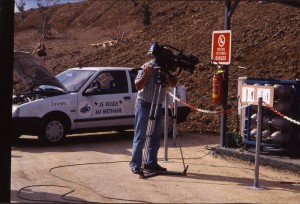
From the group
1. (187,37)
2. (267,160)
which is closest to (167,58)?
(267,160)

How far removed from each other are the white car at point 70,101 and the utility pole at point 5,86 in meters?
5.66

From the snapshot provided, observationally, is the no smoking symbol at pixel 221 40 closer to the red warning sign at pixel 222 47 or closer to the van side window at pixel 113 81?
the red warning sign at pixel 222 47

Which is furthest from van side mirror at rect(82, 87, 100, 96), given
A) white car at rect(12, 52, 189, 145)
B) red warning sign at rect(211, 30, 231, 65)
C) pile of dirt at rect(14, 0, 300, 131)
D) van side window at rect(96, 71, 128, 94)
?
red warning sign at rect(211, 30, 231, 65)

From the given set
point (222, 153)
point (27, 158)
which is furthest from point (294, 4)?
point (27, 158)

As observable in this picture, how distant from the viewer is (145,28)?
30.5 m

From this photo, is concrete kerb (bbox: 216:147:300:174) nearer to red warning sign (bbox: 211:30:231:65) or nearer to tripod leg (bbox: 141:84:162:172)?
red warning sign (bbox: 211:30:231:65)

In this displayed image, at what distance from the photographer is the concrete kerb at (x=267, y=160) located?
985cm

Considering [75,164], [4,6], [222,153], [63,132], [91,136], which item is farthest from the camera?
[91,136]

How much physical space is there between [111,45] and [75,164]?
18.8 m

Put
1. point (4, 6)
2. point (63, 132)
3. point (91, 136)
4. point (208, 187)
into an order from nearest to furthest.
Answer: point (4, 6) → point (208, 187) → point (63, 132) → point (91, 136)

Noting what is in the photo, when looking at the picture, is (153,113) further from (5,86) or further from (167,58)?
(5,86)

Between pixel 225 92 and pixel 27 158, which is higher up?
pixel 225 92

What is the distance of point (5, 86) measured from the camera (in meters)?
6.25

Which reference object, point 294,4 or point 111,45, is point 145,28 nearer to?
point 111,45
